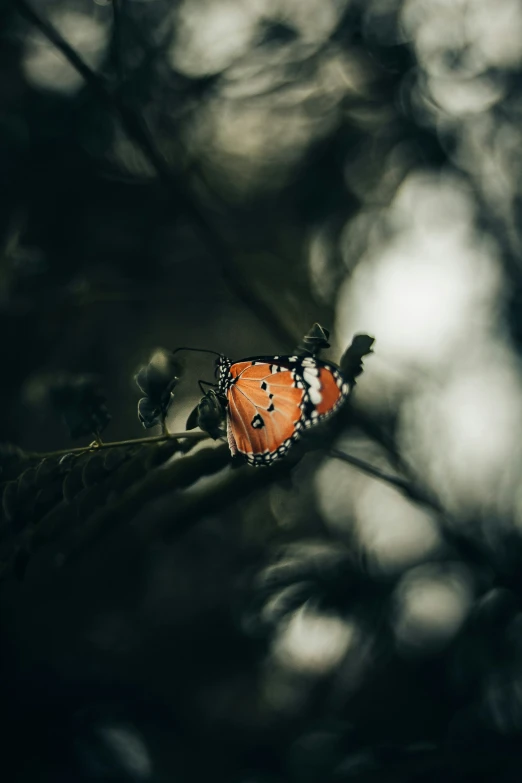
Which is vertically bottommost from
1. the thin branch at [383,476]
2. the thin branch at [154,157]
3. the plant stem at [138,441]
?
the thin branch at [383,476]

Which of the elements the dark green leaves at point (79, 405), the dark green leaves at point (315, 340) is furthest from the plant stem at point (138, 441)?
the dark green leaves at point (315, 340)

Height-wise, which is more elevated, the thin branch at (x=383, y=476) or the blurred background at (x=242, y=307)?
the blurred background at (x=242, y=307)

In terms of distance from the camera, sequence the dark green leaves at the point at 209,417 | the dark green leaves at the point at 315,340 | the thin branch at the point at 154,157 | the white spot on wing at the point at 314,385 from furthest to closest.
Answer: the thin branch at the point at 154,157, the white spot on wing at the point at 314,385, the dark green leaves at the point at 315,340, the dark green leaves at the point at 209,417

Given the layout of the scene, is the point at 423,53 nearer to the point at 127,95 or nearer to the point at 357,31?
the point at 357,31

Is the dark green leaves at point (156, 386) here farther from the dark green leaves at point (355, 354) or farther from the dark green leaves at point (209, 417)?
the dark green leaves at point (355, 354)

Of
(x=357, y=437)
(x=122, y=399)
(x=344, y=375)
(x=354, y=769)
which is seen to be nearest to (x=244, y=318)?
(x=122, y=399)

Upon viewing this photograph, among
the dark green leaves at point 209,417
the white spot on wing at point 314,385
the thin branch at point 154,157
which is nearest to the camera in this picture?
the dark green leaves at point 209,417
